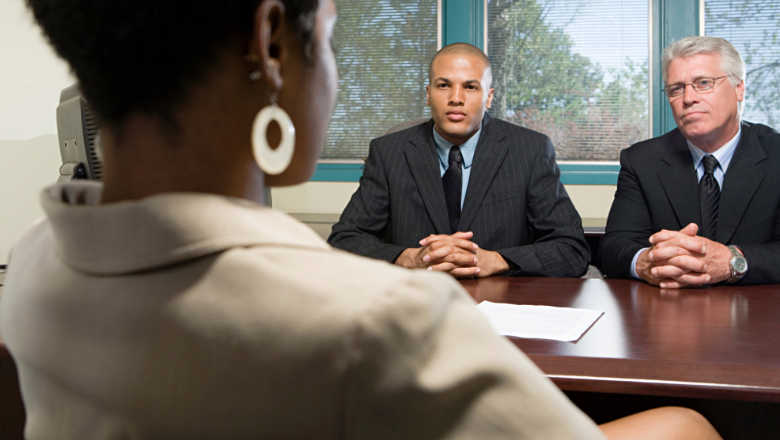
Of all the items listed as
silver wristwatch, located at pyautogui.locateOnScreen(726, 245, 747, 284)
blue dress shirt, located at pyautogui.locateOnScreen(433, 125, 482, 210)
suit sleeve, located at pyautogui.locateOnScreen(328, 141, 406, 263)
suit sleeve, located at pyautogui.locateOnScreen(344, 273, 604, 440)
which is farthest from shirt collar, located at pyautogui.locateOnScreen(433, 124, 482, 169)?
suit sleeve, located at pyautogui.locateOnScreen(344, 273, 604, 440)

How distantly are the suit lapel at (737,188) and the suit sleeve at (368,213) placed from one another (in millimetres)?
1170

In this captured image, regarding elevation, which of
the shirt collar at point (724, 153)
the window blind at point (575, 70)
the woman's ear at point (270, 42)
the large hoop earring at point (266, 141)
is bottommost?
the shirt collar at point (724, 153)

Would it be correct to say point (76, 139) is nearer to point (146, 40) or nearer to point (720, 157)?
point (146, 40)

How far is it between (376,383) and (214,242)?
0.14 meters

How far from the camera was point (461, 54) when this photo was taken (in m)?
2.47

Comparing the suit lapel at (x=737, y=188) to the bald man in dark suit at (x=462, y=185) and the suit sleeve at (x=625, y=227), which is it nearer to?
the suit sleeve at (x=625, y=227)

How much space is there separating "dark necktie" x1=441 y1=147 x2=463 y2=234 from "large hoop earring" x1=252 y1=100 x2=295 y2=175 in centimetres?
182

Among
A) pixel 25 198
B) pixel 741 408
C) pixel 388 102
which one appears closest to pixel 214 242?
pixel 741 408

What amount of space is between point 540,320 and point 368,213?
3.84ft

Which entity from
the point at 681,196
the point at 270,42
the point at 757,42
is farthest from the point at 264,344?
the point at 757,42

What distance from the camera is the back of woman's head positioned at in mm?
403

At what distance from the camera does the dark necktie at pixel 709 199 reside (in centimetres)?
204

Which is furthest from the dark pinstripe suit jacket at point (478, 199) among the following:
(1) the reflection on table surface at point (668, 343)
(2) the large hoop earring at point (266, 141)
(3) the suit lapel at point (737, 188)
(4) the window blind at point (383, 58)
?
(2) the large hoop earring at point (266, 141)

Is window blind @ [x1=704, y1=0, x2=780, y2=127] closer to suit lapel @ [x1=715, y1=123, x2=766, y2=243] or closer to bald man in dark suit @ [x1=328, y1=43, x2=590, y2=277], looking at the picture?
suit lapel @ [x1=715, y1=123, x2=766, y2=243]
